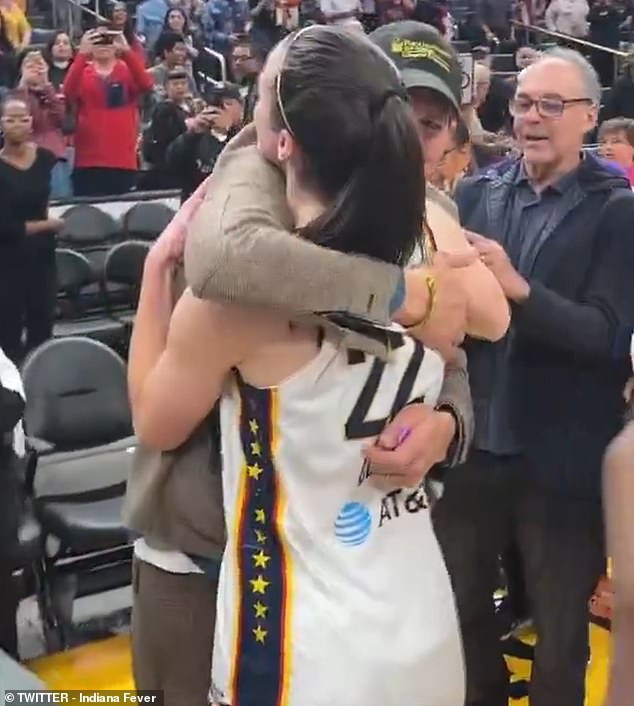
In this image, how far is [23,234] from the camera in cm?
497

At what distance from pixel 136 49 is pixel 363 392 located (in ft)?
24.0

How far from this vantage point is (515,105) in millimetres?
2234

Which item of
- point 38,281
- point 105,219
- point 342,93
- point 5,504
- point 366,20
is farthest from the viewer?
point 366,20

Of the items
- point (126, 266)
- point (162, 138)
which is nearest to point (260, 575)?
point (126, 266)

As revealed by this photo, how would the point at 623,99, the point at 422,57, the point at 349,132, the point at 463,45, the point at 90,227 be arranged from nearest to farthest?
the point at 349,132, the point at 422,57, the point at 90,227, the point at 623,99, the point at 463,45

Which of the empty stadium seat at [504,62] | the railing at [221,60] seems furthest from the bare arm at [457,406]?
the empty stadium seat at [504,62]

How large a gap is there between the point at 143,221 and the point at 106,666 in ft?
11.4

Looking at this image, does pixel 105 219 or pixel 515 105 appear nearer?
pixel 515 105

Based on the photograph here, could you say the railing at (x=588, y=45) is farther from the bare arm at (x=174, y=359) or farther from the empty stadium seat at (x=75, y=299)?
the bare arm at (x=174, y=359)

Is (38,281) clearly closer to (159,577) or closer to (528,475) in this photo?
(528,475)

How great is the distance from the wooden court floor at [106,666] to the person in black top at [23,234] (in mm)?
2195

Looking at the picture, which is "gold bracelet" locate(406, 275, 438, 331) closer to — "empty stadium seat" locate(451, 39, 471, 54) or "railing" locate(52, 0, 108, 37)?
"railing" locate(52, 0, 108, 37)

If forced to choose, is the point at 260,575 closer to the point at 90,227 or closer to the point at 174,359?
the point at 174,359

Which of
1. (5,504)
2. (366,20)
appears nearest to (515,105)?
(5,504)
